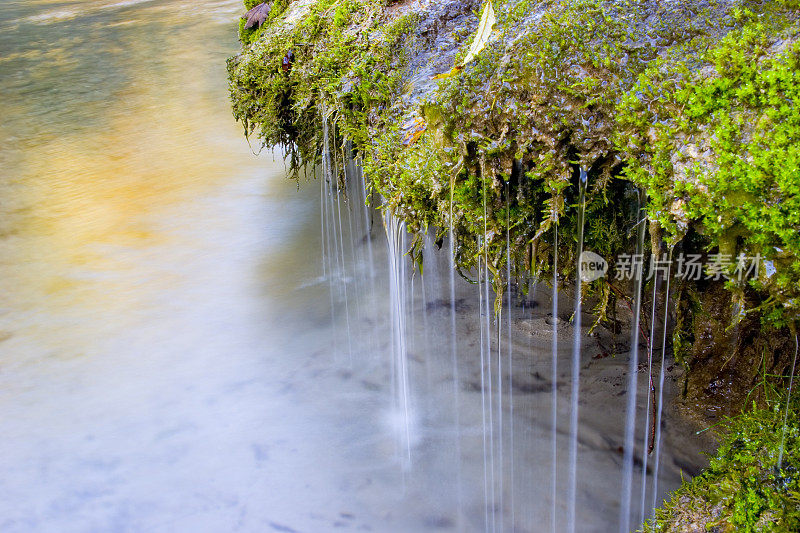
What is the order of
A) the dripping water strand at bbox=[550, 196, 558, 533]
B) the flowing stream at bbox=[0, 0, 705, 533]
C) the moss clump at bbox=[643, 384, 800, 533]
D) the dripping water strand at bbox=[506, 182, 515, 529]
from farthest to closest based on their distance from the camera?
the flowing stream at bbox=[0, 0, 705, 533], the dripping water strand at bbox=[550, 196, 558, 533], the dripping water strand at bbox=[506, 182, 515, 529], the moss clump at bbox=[643, 384, 800, 533]

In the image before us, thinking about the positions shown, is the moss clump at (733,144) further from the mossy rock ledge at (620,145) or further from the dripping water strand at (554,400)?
the dripping water strand at (554,400)

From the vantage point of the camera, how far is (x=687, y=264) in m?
2.12

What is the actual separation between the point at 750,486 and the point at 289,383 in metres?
2.58

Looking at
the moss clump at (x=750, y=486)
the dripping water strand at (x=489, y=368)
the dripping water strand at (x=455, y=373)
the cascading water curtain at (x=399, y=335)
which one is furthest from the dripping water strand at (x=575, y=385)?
the cascading water curtain at (x=399, y=335)

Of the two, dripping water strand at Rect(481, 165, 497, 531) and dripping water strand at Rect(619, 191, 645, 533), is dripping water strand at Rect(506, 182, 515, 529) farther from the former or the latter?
dripping water strand at Rect(619, 191, 645, 533)

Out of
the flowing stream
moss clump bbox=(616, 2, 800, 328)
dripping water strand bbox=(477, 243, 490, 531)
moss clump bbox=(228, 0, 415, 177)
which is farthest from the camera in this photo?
moss clump bbox=(228, 0, 415, 177)

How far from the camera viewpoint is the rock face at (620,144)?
172 centimetres

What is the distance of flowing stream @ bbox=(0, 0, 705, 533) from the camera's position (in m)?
3.00

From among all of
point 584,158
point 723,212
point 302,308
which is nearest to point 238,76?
point 302,308

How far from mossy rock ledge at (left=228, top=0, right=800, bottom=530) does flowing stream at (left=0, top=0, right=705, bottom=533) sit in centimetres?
40

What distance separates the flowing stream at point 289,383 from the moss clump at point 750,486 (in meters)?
0.75

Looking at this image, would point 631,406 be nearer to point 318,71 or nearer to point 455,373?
point 455,373

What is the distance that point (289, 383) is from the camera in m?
3.84

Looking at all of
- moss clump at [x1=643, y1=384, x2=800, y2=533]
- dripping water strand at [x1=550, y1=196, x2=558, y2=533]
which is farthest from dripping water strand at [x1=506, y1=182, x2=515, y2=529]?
moss clump at [x1=643, y1=384, x2=800, y2=533]
